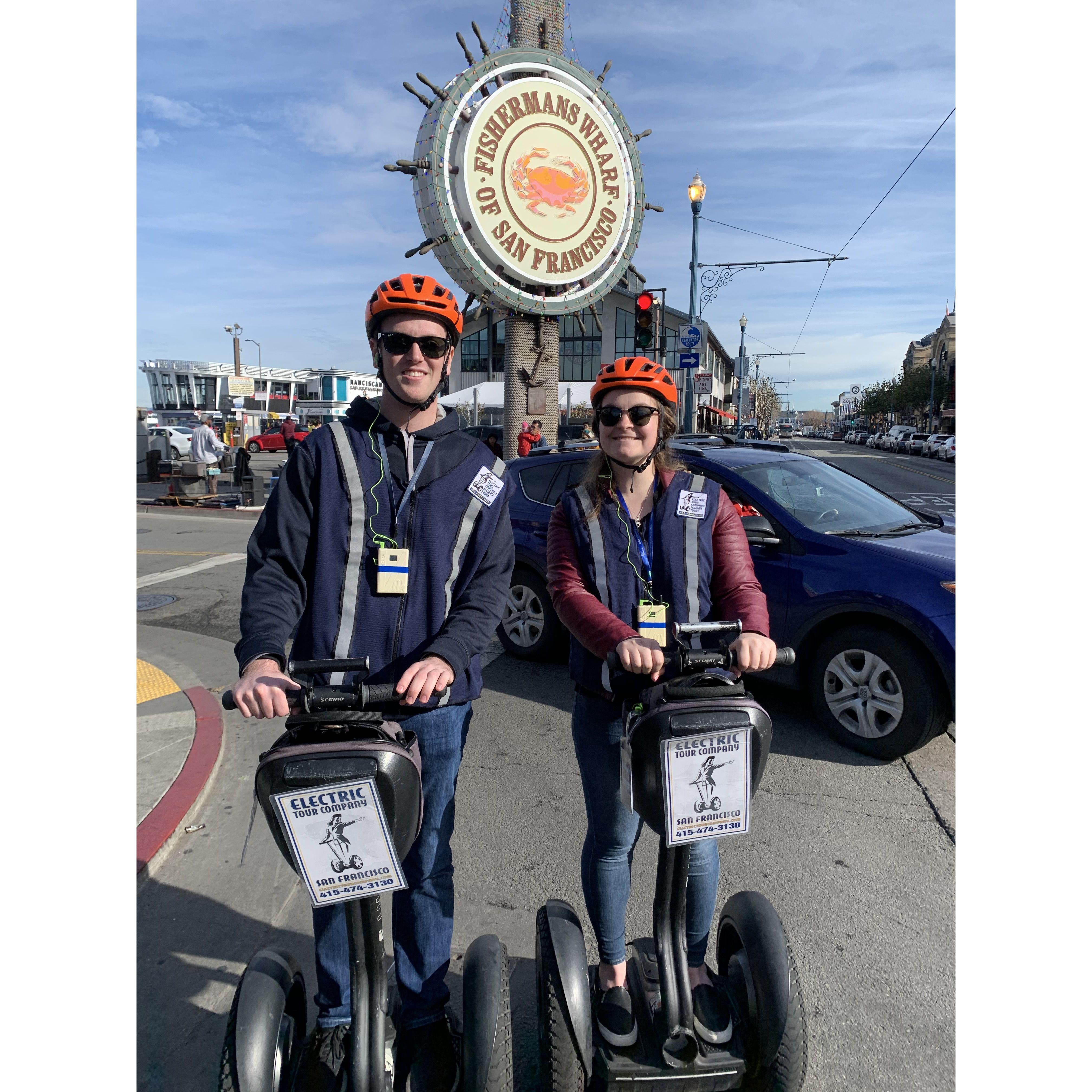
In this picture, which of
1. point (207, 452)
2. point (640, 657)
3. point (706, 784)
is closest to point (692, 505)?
point (640, 657)

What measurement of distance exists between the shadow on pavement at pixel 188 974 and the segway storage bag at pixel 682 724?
1433 millimetres

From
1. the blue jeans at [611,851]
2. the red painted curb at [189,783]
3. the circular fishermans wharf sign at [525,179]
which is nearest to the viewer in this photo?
the blue jeans at [611,851]

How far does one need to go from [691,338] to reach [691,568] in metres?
14.3

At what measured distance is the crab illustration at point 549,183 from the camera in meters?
13.0

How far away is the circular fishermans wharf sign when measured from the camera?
12703 millimetres

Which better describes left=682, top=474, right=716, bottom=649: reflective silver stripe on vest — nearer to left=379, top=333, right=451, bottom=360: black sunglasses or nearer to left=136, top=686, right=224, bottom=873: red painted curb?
left=379, top=333, right=451, bottom=360: black sunglasses

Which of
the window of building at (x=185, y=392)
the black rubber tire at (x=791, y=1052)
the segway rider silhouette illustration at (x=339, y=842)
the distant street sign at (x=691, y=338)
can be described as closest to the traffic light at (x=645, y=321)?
the distant street sign at (x=691, y=338)

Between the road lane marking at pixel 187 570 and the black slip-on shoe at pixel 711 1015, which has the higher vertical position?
the road lane marking at pixel 187 570

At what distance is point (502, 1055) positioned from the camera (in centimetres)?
189

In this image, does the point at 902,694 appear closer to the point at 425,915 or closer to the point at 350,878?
the point at 425,915

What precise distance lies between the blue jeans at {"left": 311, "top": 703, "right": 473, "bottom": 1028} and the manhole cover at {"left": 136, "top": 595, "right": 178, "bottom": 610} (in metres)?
6.98

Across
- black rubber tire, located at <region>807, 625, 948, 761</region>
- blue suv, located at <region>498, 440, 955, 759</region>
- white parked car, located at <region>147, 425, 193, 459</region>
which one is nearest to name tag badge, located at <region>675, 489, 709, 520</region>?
blue suv, located at <region>498, 440, 955, 759</region>

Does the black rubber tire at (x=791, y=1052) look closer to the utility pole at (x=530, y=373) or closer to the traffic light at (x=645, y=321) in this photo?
the traffic light at (x=645, y=321)

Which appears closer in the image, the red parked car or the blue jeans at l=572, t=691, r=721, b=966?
the blue jeans at l=572, t=691, r=721, b=966
